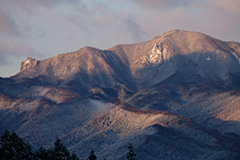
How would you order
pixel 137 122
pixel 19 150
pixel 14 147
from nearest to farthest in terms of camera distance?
pixel 19 150
pixel 14 147
pixel 137 122

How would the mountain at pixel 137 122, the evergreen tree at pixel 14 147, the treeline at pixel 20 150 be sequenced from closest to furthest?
the treeline at pixel 20 150 < the evergreen tree at pixel 14 147 < the mountain at pixel 137 122

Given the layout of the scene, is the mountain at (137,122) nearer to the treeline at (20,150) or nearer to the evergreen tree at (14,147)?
the treeline at (20,150)

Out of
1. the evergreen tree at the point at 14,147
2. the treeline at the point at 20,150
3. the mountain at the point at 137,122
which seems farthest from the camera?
the mountain at the point at 137,122

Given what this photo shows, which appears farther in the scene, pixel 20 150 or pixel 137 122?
pixel 137 122

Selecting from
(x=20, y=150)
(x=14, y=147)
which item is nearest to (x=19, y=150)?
(x=20, y=150)

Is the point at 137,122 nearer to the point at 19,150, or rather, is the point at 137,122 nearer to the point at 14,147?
the point at 14,147

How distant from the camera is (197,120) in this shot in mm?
150375

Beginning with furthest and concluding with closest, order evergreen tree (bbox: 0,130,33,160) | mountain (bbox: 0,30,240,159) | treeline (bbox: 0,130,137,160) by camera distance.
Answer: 1. mountain (bbox: 0,30,240,159)
2. evergreen tree (bbox: 0,130,33,160)
3. treeline (bbox: 0,130,137,160)

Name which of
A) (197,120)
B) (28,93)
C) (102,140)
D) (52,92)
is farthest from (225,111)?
(28,93)

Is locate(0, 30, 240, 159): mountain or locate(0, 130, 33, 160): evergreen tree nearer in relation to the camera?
locate(0, 130, 33, 160): evergreen tree

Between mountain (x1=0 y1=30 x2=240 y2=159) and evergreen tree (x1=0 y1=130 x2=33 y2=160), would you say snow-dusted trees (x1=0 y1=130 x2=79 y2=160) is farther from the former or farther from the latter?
mountain (x1=0 y1=30 x2=240 y2=159)

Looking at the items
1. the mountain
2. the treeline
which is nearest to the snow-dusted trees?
the treeline

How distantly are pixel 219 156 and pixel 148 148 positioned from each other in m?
14.9

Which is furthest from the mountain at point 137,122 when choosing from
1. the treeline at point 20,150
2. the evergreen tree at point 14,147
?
the evergreen tree at point 14,147
